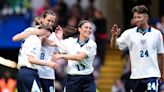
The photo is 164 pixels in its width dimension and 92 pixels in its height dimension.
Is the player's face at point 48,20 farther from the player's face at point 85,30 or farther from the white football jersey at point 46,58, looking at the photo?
the player's face at point 85,30

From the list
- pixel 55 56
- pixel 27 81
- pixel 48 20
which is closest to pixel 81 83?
pixel 55 56

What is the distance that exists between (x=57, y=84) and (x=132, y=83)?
770 centimetres

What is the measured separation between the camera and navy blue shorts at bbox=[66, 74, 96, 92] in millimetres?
13688

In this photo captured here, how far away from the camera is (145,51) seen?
13.3 m

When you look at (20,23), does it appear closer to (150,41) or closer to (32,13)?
(32,13)

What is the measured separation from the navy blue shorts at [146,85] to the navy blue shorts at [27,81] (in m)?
1.75

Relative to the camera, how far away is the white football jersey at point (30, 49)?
13.1m

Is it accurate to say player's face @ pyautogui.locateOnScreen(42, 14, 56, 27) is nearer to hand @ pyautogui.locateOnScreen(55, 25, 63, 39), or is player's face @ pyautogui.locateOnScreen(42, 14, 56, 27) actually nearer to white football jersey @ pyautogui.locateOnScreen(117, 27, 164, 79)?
hand @ pyautogui.locateOnScreen(55, 25, 63, 39)

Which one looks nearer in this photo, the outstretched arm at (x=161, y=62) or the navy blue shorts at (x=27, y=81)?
the navy blue shorts at (x=27, y=81)

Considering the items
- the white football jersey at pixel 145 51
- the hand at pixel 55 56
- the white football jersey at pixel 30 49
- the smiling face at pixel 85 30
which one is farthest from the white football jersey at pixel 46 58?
the white football jersey at pixel 145 51

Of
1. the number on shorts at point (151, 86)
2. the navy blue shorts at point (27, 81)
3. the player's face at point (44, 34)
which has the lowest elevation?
the number on shorts at point (151, 86)

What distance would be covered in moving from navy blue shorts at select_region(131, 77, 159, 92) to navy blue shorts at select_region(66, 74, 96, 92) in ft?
2.69

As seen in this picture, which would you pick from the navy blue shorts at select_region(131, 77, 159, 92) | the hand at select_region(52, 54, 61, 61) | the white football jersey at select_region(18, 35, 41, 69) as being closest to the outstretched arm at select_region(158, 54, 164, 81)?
the navy blue shorts at select_region(131, 77, 159, 92)

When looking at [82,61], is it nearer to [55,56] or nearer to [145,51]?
[55,56]
